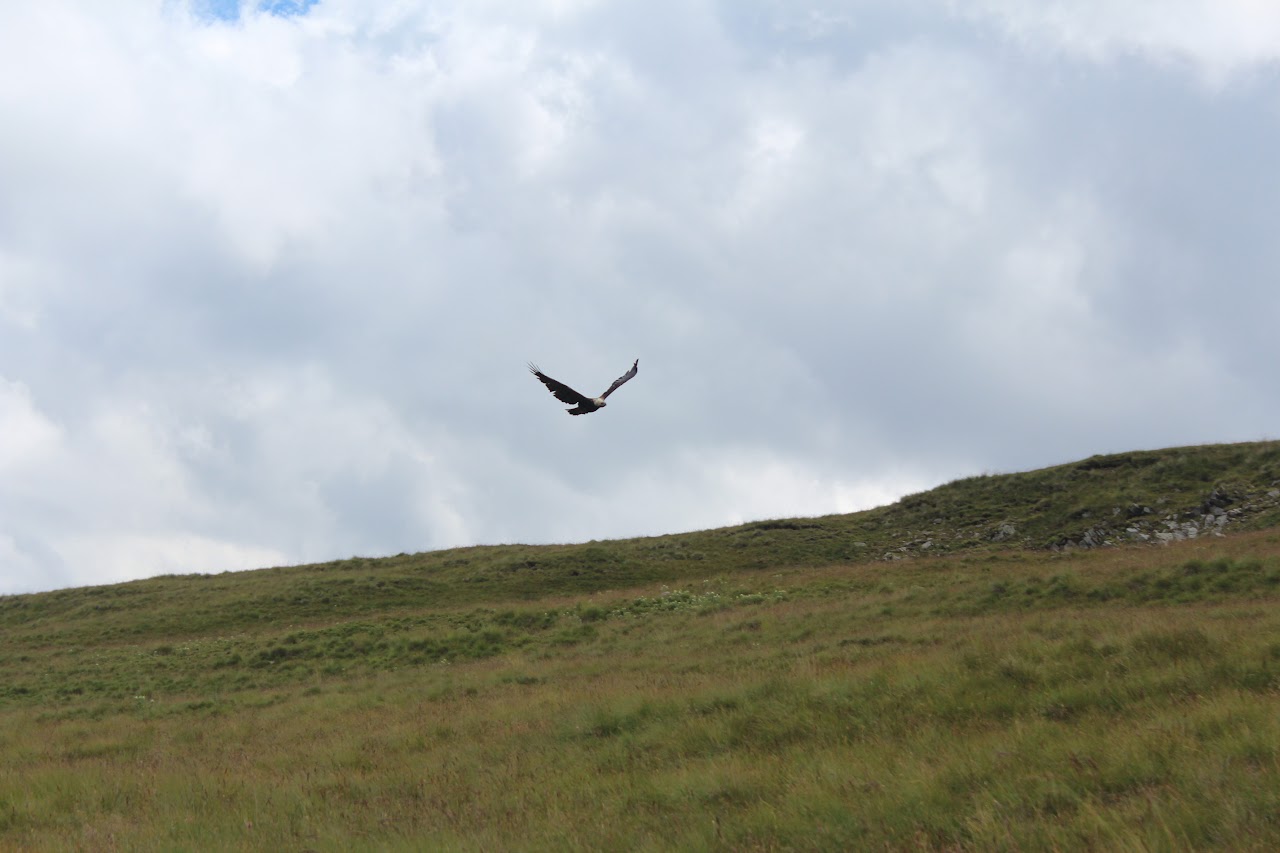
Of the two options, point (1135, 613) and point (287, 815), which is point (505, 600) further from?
point (287, 815)

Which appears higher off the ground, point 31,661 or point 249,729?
point 31,661

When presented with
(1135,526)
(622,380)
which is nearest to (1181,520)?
(1135,526)

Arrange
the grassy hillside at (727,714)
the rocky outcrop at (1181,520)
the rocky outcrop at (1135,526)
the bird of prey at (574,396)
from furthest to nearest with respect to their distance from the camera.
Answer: the rocky outcrop at (1135,526)
the rocky outcrop at (1181,520)
the bird of prey at (574,396)
the grassy hillside at (727,714)

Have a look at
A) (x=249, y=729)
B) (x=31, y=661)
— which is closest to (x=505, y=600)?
(x=31, y=661)

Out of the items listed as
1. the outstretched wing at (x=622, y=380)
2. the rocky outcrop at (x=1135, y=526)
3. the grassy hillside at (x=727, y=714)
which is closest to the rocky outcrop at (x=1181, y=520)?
the rocky outcrop at (x=1135, y=526)

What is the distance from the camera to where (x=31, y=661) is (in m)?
29.2

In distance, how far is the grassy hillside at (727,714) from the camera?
6156 mm

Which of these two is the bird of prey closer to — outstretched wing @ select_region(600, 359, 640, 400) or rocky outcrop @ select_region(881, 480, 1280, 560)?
outstretched wing @ select_region(600, 359, 640, 400)

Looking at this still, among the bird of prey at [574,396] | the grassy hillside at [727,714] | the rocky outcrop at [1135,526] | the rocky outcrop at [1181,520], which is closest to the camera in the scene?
the grassy hillside at [727,714]

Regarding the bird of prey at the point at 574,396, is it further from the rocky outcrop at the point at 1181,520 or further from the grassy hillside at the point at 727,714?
the rocky outcrop at the point at 1181,520

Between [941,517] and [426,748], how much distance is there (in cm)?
3402

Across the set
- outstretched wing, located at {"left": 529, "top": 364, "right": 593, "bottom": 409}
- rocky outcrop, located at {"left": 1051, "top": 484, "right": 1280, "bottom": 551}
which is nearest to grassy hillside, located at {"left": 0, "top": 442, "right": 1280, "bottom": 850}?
rocky outcrop, located at {"left": 1051, "top": 484, "right": 1280, "bottom": 551}

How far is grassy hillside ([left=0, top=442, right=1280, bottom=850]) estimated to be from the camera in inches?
242

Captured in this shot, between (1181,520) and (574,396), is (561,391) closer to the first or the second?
Answer: (574,396)
